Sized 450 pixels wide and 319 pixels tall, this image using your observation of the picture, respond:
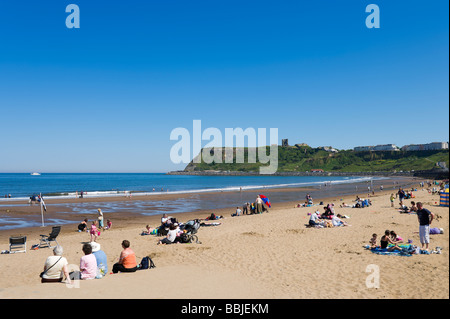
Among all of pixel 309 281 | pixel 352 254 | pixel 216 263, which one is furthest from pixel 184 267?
pixel 352 254

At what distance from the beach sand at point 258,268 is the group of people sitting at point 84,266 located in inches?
13.0

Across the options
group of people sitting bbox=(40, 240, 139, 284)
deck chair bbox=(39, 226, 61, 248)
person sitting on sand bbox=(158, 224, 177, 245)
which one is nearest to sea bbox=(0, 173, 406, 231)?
deck chair bbox=(39, 226, 61, 248)

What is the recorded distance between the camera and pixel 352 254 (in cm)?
1061

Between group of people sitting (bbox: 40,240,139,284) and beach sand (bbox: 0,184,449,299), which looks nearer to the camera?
beach sand (bbox: 0,184,449,299)

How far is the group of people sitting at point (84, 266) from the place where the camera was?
24.1 ft

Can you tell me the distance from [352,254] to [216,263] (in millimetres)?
4816

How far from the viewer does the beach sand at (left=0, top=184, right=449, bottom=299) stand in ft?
21.0

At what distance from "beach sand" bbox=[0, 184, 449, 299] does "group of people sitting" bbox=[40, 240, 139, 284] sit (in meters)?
0.33

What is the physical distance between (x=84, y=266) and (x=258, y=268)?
4.90 metres

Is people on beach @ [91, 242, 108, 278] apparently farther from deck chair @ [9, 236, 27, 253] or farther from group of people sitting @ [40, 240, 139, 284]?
deck chair @ [9, 236, 27, 253]

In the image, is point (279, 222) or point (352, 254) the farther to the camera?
point (279, 222)

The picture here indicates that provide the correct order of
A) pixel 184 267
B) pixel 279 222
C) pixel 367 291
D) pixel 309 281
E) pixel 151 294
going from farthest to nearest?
pixel 279 222 → pixel 184 267 → pixel 309 281 → pixel 367 291 → pixel 151 294

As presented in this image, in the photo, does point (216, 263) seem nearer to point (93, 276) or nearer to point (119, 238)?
point (93, 276)
